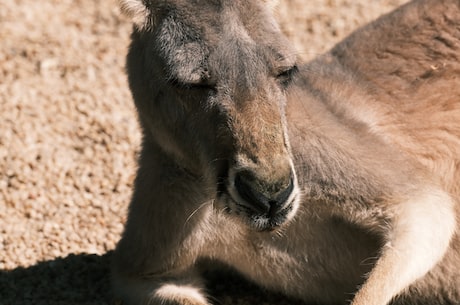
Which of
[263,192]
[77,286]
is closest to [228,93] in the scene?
[263,192]

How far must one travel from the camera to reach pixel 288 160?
13.6 feet

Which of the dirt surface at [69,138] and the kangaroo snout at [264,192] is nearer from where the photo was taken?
the kangaroo snout at [264,192]

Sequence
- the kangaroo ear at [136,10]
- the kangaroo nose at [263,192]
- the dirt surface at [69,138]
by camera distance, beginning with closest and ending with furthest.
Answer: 1. the kangaroo nose at [263,192]
2. the kangaroo ear at [136,10]
3. the dirt surface at [69,138]

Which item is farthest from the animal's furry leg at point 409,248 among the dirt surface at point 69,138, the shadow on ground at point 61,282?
the shadow on ground at point 61,282

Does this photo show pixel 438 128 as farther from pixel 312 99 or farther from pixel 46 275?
pixel 46 275

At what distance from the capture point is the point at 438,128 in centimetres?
519

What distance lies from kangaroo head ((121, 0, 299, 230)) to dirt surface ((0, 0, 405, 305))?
1.24m

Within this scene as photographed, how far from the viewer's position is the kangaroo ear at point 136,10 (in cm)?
453

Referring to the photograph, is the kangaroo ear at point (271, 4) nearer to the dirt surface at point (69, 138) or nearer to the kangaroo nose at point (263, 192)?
the kangaroo nose at point (263, 192)

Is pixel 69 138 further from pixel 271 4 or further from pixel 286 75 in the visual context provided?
pixel 286 75

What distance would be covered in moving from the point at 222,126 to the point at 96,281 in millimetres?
1750

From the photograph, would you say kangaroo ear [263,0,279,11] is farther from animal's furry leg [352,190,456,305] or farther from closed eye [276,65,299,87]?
animal's furry leg [352,190,456,305]

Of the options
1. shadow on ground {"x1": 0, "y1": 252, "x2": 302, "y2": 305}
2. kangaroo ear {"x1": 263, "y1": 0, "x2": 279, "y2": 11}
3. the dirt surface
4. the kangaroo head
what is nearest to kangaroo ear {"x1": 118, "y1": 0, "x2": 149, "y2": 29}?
the kangaroo head

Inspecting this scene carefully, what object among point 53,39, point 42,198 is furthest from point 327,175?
point 53,39
